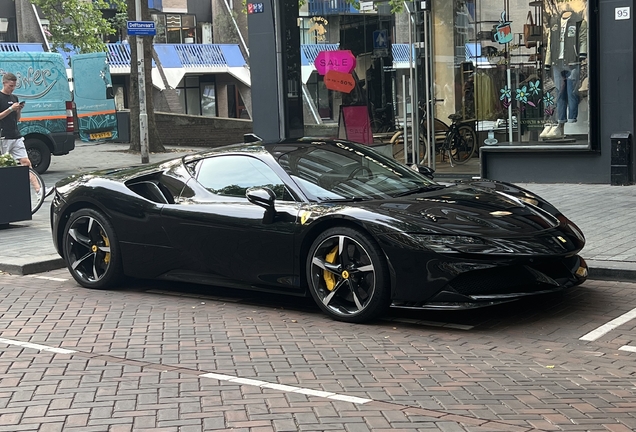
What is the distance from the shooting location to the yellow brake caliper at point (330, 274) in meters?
6.66

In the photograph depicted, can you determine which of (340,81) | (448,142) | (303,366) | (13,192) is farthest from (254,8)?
(303,366)

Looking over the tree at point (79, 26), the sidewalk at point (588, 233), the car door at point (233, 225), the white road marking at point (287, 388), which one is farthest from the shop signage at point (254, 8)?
the tree at point (79, 26)

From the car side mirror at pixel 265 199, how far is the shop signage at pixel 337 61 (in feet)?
33.5

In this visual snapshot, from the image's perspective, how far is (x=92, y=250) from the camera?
8.30m

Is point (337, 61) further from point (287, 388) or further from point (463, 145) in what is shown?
point (287, 388)

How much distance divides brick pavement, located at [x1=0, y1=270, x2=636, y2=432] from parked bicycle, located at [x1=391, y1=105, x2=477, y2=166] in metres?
8.15

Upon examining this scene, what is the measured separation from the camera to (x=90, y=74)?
24078mm

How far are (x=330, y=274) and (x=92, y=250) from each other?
264 cm

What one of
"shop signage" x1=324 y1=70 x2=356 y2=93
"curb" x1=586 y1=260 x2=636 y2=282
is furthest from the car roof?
"shop signage" x1=324 y1=70 x2=356 y2=93

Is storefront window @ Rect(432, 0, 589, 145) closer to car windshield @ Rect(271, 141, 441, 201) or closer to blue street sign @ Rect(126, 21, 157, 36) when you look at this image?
blue street sign @ Rect(126, 21, 157, 36)

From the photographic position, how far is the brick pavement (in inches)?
177

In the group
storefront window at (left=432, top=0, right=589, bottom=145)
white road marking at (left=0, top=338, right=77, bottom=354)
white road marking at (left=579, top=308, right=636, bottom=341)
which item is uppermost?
storefront window at (left=432, top=0, right=589, bottom=145)

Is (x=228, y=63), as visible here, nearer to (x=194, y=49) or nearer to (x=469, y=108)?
(x=194, y=49)

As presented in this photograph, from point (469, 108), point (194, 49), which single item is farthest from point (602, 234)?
point (194, 49)
